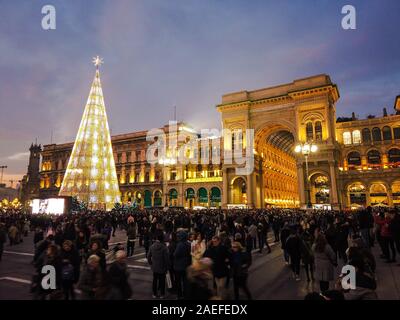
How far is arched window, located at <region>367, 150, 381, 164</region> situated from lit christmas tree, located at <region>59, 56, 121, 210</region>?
4184 cm

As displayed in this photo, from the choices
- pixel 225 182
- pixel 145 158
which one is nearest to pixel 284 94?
pixel 225 182

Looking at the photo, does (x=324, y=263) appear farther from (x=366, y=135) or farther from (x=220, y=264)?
(x=366, y=135)

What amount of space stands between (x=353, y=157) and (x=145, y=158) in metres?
40.9

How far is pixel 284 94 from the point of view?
49.2 meters

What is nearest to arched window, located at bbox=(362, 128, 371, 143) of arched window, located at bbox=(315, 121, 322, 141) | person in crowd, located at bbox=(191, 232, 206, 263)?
arched window, located at bbox=(315, 121, 322, 141)

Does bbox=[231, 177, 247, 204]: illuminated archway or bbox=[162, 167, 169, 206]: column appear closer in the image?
bbox=[231, 177, 247, 204]: illuminated archway

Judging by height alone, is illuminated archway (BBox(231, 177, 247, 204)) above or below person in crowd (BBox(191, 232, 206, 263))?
Answer: above

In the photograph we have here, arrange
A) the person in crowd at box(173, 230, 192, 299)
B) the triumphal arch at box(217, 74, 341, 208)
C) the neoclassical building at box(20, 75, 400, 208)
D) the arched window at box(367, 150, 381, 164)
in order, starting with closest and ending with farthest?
the person in crowd at box(173, 230, 192, 299)
the triumphal arch at box(217, 74, 341, 208)
the neoclassical building at box(20, 75, 400, 208)
the arched window at box(367, 150, 381, 164)

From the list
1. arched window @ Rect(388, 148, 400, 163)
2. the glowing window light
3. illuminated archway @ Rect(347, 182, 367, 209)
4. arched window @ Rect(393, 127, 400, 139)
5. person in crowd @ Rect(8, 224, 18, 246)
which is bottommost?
person in crowd @ Rect(8, 224, 18, 246)

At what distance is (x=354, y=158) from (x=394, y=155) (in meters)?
5.76

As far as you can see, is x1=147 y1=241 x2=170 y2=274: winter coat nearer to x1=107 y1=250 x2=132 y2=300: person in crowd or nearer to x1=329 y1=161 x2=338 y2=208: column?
x1=107 y1=250 x2=132 y2=300: person in crowd

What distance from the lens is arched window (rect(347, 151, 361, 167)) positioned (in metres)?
49.2

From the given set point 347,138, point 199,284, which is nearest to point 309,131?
point 347,138
